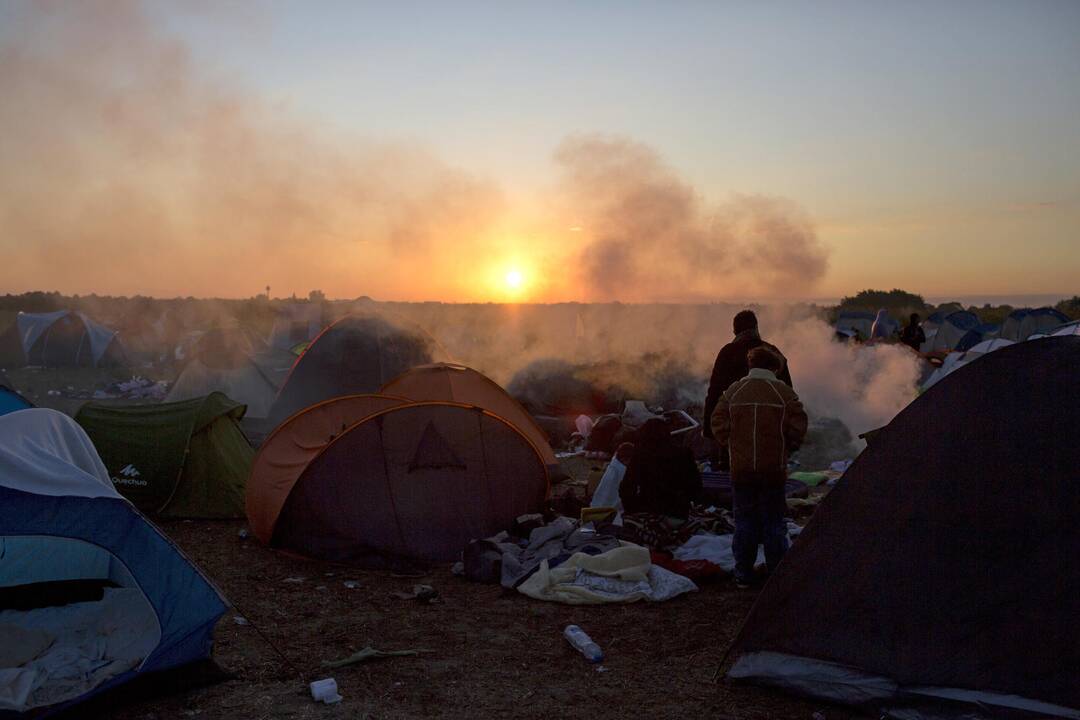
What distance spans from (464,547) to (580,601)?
140cm

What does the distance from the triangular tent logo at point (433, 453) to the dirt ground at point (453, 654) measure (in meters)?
0.91

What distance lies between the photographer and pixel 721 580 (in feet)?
23.0

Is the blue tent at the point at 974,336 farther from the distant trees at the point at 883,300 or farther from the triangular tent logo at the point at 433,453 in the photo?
the distant trees at the point at 883,300

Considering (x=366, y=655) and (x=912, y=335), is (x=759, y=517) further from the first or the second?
(x=912, y=335)

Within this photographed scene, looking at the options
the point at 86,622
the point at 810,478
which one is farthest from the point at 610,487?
the point at 86,622

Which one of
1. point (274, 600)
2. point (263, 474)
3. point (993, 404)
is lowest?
point (274, 600)

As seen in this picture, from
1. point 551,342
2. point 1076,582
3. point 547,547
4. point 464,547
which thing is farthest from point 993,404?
point 551,342

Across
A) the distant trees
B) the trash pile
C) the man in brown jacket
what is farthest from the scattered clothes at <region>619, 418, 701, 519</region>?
the distant trees

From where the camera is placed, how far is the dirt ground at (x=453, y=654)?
4.69m

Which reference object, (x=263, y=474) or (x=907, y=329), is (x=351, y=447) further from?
(x=907, y=329)

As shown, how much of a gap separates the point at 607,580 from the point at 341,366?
7360mm

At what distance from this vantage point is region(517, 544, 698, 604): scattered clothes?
257 inches

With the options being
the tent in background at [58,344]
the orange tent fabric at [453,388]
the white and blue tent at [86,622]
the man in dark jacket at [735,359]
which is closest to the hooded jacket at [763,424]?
the man in dark jacket at [735,359]

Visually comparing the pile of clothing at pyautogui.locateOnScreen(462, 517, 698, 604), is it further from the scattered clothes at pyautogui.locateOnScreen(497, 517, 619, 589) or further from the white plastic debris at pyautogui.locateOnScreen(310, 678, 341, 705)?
the white plastic debris at pyautogui.locateOnScreen(310, 678, 341, 705)
